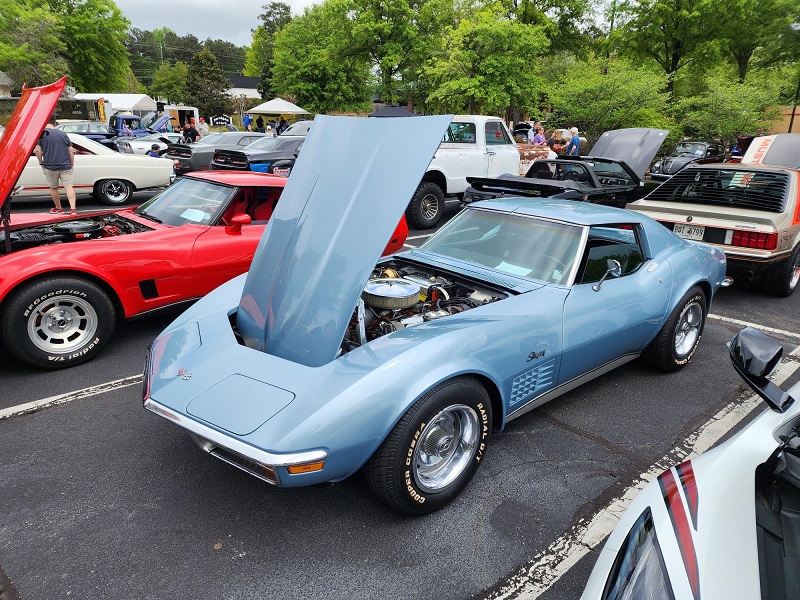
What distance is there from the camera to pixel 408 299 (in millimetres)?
2994

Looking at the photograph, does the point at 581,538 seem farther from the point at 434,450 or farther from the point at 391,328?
the point at 391,328

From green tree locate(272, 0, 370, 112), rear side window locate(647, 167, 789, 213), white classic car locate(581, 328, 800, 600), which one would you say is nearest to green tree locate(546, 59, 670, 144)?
rear side window locate(647, 167, 789, 213)

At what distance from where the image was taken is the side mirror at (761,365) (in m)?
1.77

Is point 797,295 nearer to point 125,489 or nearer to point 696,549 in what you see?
point 696,549

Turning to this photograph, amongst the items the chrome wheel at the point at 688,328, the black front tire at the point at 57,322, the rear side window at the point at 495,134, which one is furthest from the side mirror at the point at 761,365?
the rear side window at the point at 495,134

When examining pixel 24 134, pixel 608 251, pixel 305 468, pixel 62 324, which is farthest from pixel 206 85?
pixel 305 468

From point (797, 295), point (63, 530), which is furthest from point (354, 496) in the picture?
point (797, 295)

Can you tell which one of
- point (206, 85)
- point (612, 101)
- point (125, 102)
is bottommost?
point (612, 101)

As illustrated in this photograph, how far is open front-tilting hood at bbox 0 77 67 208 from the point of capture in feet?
12.8

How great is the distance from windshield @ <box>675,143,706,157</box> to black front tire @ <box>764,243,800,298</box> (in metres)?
12.6

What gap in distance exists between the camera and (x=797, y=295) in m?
Answer: 6.21

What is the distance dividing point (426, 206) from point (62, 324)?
625cm

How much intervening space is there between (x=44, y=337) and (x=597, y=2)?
31266 mm

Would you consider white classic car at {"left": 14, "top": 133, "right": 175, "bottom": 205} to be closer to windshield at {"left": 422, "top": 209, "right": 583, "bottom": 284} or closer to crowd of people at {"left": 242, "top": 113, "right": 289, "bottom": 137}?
windshield at {"left": 422, "top": 209, "right": 583, "bottom": 284}
